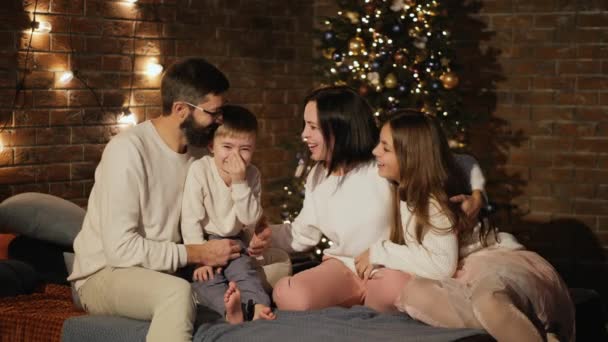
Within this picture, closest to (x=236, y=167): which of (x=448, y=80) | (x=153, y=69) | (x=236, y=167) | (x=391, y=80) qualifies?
(x=236, y=167)

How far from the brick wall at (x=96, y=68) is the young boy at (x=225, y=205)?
141 centimetres

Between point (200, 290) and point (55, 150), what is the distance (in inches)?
65.1

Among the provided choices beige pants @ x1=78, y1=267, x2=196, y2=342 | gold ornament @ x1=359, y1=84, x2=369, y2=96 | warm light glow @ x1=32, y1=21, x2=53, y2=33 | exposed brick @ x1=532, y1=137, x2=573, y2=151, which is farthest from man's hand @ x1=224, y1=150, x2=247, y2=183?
exposed brick @ x1=532, y1=137, x2=573, y2=151

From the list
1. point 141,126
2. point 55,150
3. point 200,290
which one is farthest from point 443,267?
point 55,150

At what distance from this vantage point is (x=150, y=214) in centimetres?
353

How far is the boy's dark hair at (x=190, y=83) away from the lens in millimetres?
3572

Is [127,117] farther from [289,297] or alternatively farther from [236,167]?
[289,297]

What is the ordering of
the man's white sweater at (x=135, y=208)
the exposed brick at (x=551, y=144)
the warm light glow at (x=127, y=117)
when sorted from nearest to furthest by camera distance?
the man's white sweater at (x=135, y=208) → the warm light glow at (x=127, y=117) → the exposed brick at (x=551, y=144)

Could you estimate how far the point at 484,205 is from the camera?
3.80 metres

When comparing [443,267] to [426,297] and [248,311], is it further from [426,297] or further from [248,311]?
[248,311]

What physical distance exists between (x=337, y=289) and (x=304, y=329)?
51cm

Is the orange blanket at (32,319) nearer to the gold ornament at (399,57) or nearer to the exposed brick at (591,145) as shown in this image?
the gold ornament at (399,57)

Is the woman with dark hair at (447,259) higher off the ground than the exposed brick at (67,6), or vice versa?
the exposed brick at (67,6)

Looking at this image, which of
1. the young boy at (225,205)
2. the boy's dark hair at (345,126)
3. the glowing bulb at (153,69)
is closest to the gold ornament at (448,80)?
the glowing bulb at (153,69)
